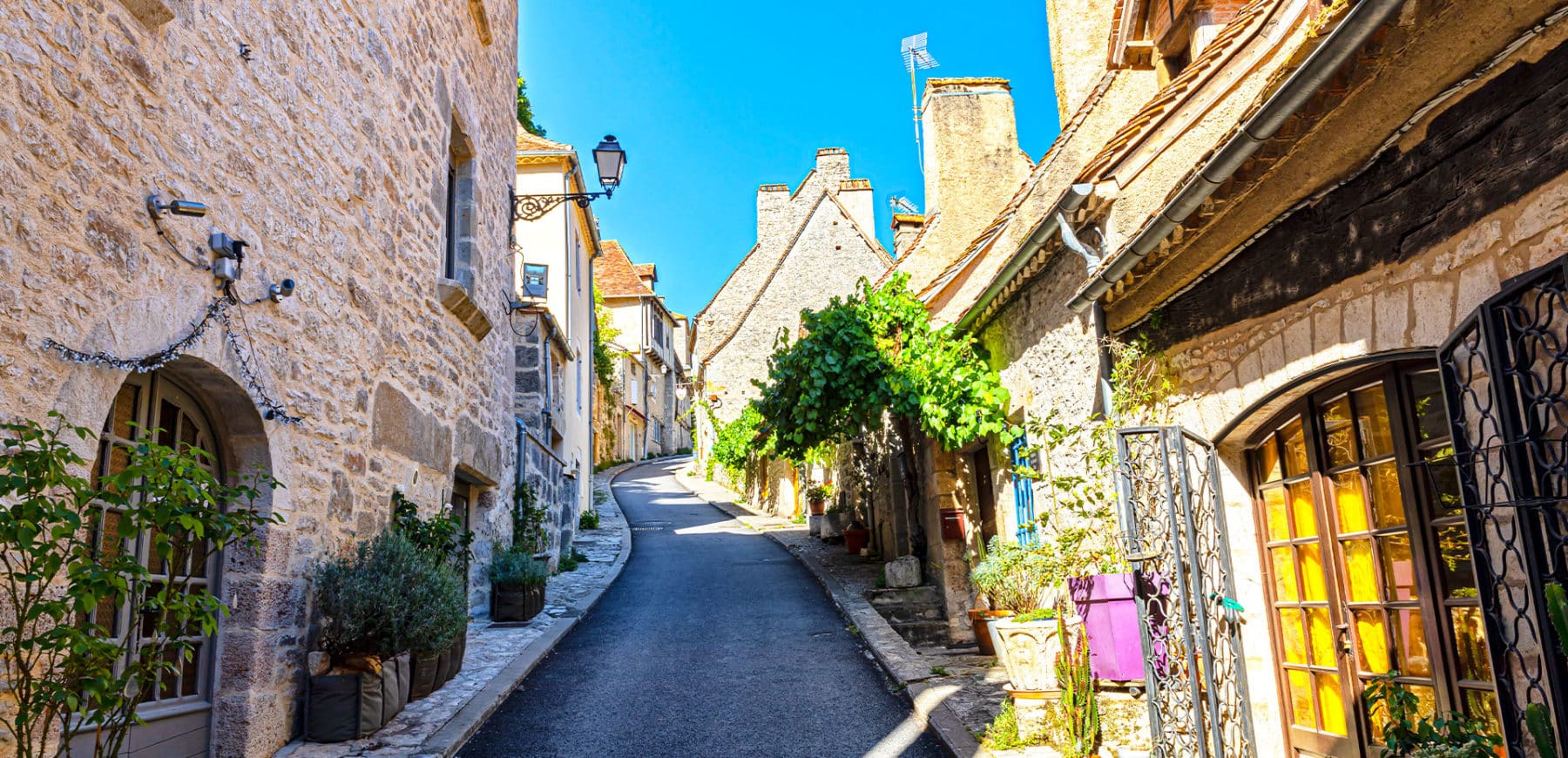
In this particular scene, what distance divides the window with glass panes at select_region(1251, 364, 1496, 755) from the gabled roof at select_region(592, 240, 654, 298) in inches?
1395

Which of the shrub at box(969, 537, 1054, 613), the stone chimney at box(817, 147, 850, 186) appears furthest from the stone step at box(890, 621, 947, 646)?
the stone chimney at box(817, 147, 850, 186)

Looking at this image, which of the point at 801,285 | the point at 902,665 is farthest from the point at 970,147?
the point at 801,285

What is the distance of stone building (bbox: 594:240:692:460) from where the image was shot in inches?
1454

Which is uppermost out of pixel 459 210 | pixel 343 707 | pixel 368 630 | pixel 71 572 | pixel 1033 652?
pixel 459 210

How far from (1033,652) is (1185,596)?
1090 millimetres

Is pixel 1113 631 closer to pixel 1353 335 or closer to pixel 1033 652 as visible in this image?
pixel 1033 652

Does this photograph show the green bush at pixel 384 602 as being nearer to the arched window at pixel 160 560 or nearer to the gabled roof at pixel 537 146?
the arched window at pixel 160 560

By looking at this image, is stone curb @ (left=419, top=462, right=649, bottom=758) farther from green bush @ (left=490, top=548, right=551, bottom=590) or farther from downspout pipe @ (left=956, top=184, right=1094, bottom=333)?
downspout pipe @ (left=956, top=184, right=1094, bottom=333)

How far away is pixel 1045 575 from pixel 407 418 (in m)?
4.37

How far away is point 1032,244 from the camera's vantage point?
6332 millimetres

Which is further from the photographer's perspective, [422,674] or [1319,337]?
[422,674]

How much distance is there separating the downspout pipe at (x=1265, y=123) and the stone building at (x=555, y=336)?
25.4 ft

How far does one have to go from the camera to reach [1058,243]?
246 inches

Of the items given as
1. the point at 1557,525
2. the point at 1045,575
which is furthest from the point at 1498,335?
the point at 1045,575
